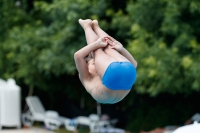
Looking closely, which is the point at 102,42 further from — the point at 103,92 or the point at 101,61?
the point at 103,92

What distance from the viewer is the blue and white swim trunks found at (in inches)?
146

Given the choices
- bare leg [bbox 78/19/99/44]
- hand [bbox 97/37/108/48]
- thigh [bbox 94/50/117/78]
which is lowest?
thigh [bbox 94/50/117/78]

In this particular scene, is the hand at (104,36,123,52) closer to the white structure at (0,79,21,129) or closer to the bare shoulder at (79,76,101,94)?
the bare shoulder at (79,76,101,94)

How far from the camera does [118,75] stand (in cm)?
371

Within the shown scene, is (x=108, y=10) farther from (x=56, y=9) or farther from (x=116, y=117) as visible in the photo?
(x=116, y=117)

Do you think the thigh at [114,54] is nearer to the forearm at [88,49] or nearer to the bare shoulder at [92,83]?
the forearm at [88,49]

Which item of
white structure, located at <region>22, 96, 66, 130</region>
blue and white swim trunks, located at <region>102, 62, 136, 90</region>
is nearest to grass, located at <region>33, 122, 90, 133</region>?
white structure, located at <region>22, 96, 66, 130</region>

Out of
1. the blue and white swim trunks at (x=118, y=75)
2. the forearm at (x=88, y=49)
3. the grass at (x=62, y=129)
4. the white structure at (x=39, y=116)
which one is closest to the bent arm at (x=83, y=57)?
the forearm at (x=88, y=49)

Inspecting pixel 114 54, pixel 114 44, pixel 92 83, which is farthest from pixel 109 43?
pixel 92 83

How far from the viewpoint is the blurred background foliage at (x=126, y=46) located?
933 cm

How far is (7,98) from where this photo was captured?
45.0ft

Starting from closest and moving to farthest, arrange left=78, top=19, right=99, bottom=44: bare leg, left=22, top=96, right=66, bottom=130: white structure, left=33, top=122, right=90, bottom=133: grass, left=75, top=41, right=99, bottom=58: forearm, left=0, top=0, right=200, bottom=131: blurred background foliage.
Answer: left=75, top=41, right=99, bottom=58: forearm → left=78, top=19, right=99, bottom=44: bare leg → left=0, top=0, right=200, bottom=131: blurred background foliage → left=33, top=122, right=90, bottom=133: grass → left=22, top=96, right=66, bottom=130: white structure

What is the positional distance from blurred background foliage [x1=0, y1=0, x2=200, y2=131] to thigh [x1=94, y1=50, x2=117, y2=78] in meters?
5.05

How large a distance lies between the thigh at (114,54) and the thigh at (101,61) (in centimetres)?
3
